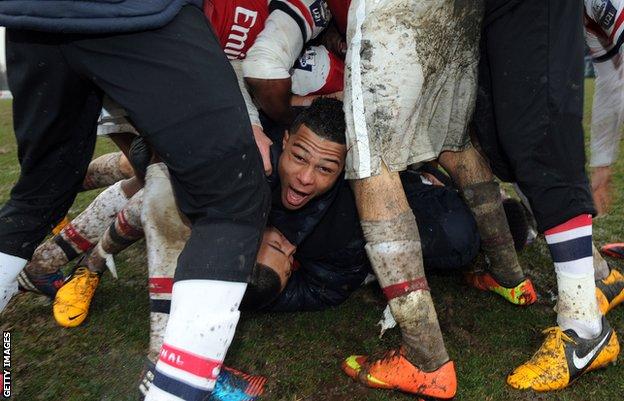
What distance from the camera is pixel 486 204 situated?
91.2 inches

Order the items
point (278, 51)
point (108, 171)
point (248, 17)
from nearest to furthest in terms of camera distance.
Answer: point (278, 51)
point (248, 17)
point (108, 171)

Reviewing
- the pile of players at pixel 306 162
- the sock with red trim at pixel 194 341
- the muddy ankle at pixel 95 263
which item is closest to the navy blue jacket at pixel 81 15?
the pile of players at pixel 306 162

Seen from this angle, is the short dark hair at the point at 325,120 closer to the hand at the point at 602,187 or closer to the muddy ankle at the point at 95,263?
the hand at the point at 602,187

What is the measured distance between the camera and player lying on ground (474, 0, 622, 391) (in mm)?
1732

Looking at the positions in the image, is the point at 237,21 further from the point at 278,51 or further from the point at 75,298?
the point at 75,298

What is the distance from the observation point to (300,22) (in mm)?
2133

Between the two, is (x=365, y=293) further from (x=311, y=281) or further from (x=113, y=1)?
(x=113, y=1)

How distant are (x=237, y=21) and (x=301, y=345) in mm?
1323

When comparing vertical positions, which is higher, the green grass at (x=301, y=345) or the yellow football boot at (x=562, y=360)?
the yellow football boot at (x=562, y=360)

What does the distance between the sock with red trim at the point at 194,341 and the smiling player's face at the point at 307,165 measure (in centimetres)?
92

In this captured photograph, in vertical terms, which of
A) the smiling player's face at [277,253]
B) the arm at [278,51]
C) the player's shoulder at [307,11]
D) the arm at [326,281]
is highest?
the player's shoulder at [307,11]

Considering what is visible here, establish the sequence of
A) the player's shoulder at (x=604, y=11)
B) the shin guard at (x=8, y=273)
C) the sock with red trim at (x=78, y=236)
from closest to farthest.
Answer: the shin guard at (x=8, y=273) → the player's shoulder at (x=604, y=11) → the sock with red trim at (x=78, y=236)

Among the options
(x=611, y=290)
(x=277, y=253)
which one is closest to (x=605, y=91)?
(x=611, y=290)

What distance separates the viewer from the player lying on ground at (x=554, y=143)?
68.2 inches
